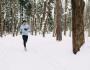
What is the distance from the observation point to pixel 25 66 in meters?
11.7

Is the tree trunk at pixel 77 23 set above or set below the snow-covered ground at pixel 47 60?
above

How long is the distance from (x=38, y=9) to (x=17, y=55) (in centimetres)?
5215

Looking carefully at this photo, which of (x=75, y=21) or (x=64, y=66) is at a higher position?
(x=75, y=21)

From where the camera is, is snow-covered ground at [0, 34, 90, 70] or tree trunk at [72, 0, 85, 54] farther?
tree trunk at [72, 0, 85, 54]

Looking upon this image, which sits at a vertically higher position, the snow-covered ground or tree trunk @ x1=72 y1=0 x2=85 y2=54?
tree trunk @ x1=72 y1=0 x2=85 y2=54

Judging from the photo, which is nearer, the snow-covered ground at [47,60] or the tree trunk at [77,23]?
the snow-covered ground at [47,60]

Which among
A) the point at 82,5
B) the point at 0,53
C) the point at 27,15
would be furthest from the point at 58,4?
the point at 27,15

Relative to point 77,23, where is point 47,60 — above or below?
below

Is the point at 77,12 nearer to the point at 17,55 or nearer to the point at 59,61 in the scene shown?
the point at 59,61

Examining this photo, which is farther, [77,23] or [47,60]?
[77,23]

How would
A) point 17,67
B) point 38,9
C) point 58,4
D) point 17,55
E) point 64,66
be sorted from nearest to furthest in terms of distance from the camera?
1. point 17,67
2. point 64,66
3. point 17,55
4. point 58,4
5. point 38,9

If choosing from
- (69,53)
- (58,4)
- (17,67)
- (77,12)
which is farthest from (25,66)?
(58,4)

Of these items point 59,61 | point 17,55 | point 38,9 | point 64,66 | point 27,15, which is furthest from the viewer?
point 38,9

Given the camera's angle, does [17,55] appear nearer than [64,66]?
No
